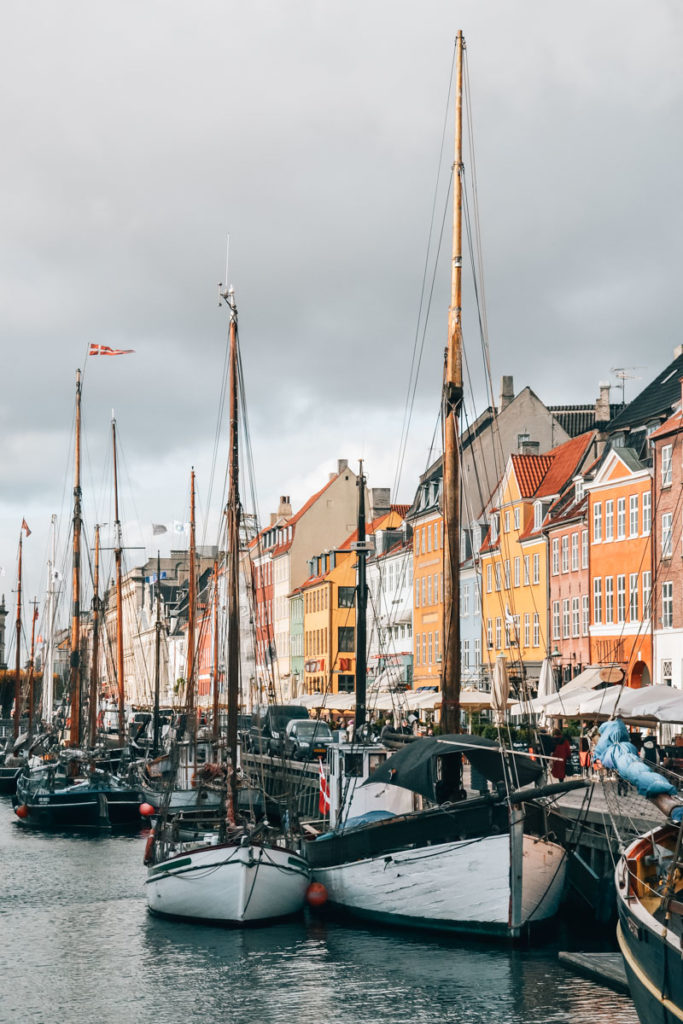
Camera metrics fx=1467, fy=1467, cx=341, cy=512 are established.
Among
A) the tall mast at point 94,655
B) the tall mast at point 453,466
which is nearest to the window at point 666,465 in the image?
the tall mast at point 94,655

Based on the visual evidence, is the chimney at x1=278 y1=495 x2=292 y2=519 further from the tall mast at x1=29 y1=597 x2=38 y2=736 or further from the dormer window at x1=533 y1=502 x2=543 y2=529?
the dormer window at x1=533 y1=502 x2=543 y2=529

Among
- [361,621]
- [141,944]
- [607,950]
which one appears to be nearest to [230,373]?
[361,621]

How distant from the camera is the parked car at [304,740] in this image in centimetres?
5755

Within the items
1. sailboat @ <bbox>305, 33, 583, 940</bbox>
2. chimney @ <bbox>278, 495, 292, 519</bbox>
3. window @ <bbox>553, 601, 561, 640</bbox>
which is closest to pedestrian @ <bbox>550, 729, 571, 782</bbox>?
sailboat @ <bbox>305, 33, 583, 940</bbox>

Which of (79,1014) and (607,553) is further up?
(607,553)

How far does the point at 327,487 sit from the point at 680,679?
77321mm

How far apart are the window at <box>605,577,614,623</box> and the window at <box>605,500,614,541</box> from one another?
1.97 metres

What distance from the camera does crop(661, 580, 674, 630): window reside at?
61312 millimetres

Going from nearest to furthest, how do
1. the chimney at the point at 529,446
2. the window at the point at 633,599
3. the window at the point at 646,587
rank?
the window at the point at 646,587 → the window at the point at 633,599 → the chimney at the point at 529,446

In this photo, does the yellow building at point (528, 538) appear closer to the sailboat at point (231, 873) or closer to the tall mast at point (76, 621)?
the tall mast at point (76, 621)

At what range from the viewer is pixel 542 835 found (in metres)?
28.0

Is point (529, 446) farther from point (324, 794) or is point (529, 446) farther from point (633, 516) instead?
point (324, 794)

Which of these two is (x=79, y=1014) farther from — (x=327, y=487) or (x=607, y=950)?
(x=327, y=487)

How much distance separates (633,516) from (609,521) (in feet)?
8.30
